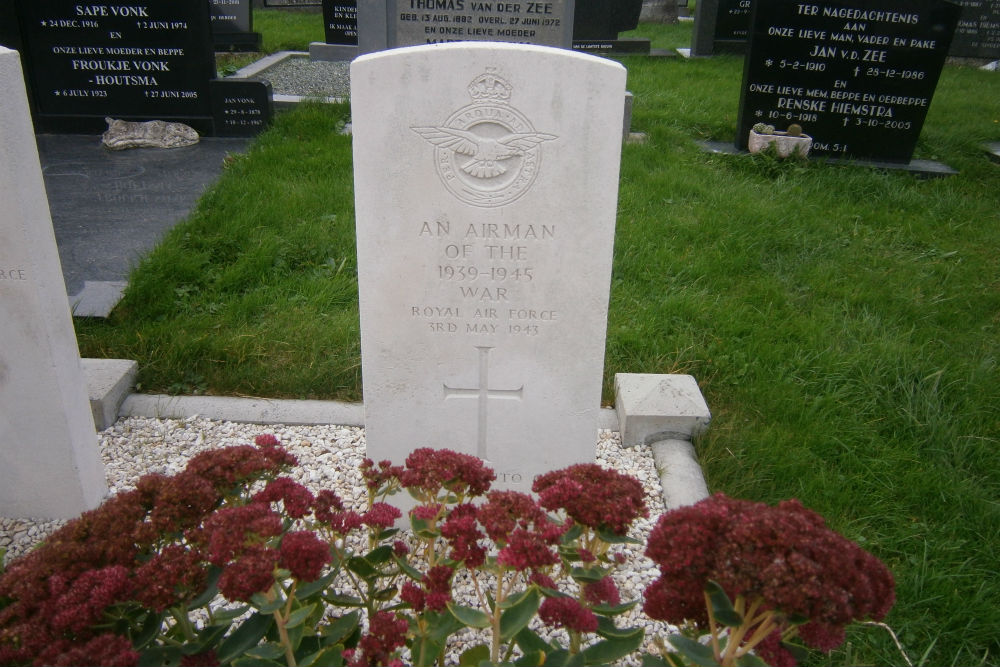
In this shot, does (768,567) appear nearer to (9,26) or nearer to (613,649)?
(613,649)

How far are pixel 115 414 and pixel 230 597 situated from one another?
2.13 metres

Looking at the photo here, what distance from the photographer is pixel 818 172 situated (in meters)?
5.89

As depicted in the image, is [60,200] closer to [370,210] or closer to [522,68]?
[370,210]

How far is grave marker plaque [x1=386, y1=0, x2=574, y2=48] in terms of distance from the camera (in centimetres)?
600

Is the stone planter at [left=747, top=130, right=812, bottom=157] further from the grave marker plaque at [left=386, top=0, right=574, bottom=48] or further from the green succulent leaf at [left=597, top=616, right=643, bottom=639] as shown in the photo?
the green succulent leaf at [left=597, top=616, right=643, bottom=639]

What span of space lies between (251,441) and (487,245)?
1.38m

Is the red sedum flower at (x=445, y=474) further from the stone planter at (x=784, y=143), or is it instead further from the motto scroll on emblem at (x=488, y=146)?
the stone planter at (x=784, y=143)

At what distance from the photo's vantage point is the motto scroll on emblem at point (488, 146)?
6.52 ft

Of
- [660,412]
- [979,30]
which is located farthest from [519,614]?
[979,30]

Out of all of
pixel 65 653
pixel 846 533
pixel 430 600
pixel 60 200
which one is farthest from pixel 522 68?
pixel 60 200

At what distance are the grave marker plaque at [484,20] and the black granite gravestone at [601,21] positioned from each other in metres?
4.69

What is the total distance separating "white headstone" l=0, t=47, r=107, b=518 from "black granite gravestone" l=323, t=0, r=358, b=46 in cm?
890

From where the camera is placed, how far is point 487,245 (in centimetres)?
215

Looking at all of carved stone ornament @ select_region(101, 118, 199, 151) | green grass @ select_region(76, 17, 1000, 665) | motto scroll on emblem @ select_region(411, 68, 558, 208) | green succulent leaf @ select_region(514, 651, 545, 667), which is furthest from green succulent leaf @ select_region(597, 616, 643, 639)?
carved stone ornament @ select_region(101, 118, 199, 151)
